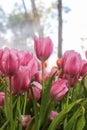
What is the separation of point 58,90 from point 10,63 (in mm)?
68

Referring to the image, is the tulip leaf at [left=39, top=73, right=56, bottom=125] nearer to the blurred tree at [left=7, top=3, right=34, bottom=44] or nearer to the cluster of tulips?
the cluster of tulips

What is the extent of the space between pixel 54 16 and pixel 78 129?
8966 millimetres

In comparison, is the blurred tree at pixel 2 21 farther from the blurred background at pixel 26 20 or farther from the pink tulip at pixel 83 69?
the pink tulip at pixel 83 69

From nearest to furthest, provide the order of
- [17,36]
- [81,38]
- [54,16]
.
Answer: [17,36], [81,38], [54,16]

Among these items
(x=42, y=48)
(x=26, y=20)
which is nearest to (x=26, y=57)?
(x=42, y=48)

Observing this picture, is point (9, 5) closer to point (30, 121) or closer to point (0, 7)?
point (0, 7)

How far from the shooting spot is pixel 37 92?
1.38ft

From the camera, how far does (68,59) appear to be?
1.41 ft

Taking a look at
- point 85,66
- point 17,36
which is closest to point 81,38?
point 17,36

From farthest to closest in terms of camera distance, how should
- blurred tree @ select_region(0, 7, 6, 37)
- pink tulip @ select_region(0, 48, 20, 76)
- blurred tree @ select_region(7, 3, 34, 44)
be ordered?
blurred tree @ select_region(0, 7, 6, 37) < blurred tree @ select_region(7, 3, 34, 44) < pink tulip @ select_region(0, 48, 20, 76)

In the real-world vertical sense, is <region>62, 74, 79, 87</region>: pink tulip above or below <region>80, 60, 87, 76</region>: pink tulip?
below

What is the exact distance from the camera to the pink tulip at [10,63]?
1.23 ft

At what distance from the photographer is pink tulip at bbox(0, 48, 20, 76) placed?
376 mm

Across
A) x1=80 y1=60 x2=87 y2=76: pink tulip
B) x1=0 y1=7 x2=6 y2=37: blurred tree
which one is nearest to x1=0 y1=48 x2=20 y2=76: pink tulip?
x1=80 y1=60 x2=87 y2=76: pink tulip
